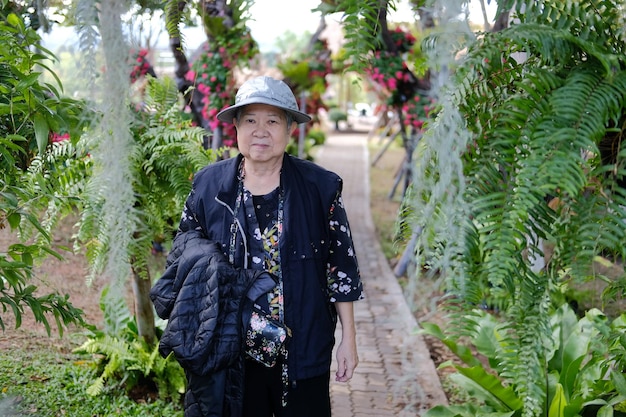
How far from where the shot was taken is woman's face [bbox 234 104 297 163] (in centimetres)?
233

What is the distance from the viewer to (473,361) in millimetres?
3340

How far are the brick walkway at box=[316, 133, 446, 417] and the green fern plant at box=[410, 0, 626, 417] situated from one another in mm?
398

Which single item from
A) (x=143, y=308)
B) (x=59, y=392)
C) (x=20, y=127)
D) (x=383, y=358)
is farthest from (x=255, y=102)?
(x=383, y=358)

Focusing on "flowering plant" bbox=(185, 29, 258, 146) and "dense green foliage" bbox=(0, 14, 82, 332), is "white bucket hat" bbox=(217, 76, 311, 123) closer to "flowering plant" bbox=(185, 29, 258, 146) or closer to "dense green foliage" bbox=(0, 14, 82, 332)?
"dense green foliage" bbox=(0, 14, 82, 332)

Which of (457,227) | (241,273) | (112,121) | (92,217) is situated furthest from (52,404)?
(457,227)

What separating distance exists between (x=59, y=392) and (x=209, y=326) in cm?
156

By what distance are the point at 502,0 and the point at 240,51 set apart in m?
4.93

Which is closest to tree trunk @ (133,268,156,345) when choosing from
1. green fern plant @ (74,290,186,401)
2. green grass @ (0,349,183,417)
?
green fern plant @ (74,290,186,401)

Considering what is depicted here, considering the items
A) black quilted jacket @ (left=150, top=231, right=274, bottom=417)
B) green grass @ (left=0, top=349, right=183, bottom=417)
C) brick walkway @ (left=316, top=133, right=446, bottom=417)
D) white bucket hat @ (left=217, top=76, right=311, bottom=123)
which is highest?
white bucket hat @ (left=217, top=76, right=311, bottom=123)

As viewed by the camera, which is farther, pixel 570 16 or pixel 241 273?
pixel 241 273

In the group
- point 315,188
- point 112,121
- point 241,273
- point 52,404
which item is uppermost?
point 112,121

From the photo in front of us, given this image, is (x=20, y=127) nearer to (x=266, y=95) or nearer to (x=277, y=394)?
(x=266, y=95)

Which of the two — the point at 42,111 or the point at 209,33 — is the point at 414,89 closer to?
the point at 209,33

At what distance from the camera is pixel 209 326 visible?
218 cm
